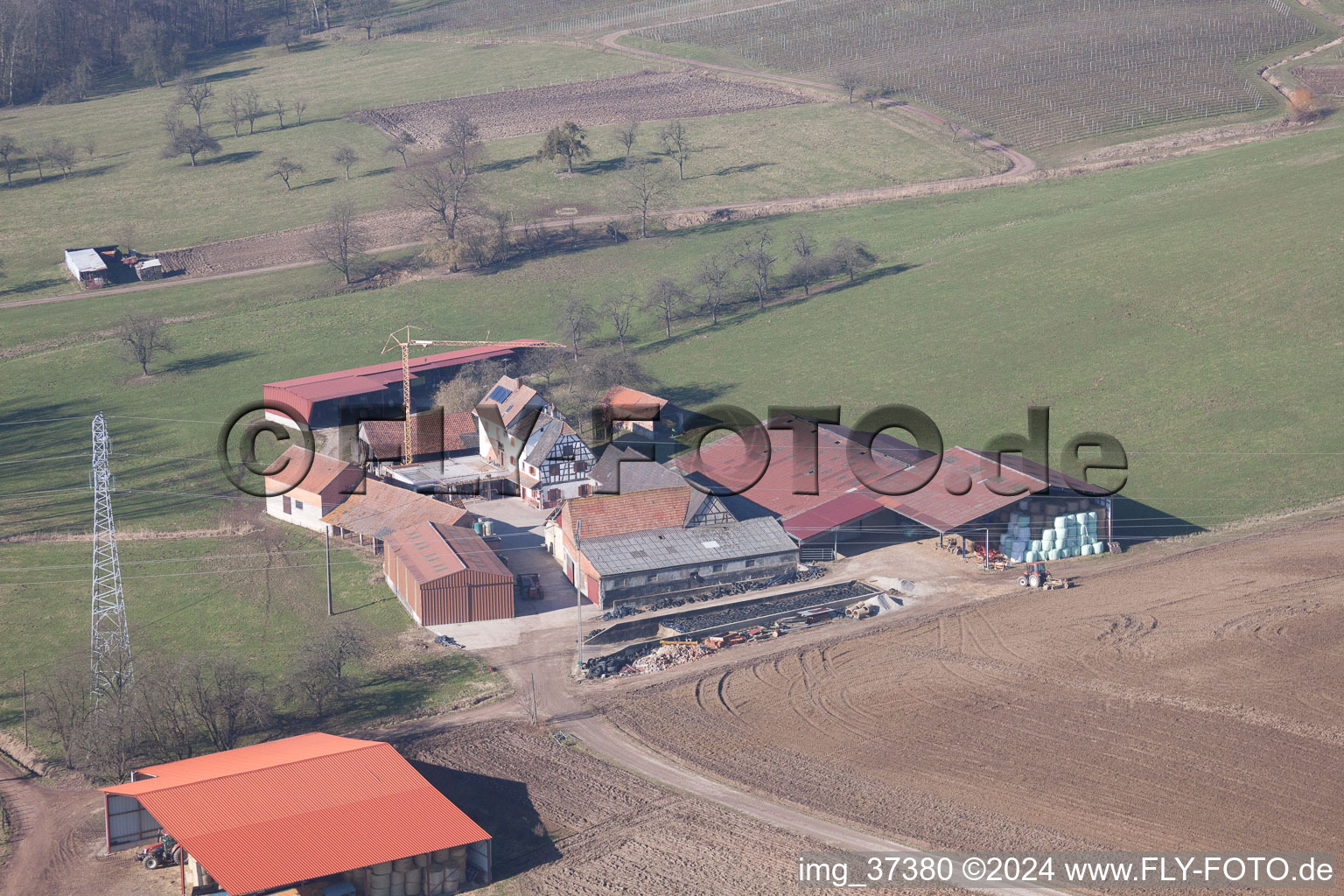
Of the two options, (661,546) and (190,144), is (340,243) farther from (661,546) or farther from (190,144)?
(661,546)

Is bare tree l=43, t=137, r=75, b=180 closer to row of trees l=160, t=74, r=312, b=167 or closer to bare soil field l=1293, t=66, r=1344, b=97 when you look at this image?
row of trees l=160, t=74, r=312, b=167

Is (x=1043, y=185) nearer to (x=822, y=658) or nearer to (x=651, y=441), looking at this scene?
(x=651, y=441)

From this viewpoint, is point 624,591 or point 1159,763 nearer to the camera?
point 1159,763

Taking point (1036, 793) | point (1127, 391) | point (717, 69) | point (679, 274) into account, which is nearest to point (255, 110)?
point (717, 69)

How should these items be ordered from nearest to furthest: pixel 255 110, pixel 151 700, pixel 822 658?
pixel 151 700
pixel 822 658
pixel 255 110

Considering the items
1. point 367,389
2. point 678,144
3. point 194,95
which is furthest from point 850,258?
point 194,95

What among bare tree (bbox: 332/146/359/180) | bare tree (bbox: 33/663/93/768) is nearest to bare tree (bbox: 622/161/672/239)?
bare tree (bbox: 332/146/359/180)
